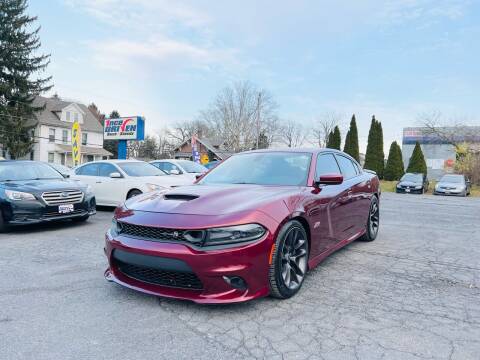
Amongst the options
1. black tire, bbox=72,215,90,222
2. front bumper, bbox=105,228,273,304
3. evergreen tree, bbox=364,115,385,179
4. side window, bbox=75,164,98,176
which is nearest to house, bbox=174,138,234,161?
evergreen tree, bbox=364,115,385,179

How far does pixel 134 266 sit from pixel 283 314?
1.30 metres

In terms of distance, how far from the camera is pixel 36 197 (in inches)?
255

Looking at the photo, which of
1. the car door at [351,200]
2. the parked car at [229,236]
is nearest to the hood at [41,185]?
the parked car at [229,236]

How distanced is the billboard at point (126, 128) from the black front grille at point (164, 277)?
52.1ft

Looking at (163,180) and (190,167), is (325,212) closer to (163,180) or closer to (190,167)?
(163,180)

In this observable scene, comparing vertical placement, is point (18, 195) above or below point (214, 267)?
above

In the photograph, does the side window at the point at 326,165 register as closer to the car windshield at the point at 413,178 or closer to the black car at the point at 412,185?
the black car at the point at 412,185

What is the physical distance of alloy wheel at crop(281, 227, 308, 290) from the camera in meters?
3.35

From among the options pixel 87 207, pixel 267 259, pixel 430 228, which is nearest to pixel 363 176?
pixel 430 228

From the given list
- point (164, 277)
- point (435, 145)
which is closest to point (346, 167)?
point (164, 277)

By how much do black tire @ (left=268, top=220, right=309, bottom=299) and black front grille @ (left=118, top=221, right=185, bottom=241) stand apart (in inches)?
32.3

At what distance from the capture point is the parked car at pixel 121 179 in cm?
909

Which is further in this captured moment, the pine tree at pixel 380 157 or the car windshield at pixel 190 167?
the pine tree at pixel 380 157

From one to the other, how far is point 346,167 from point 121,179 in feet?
19.4
